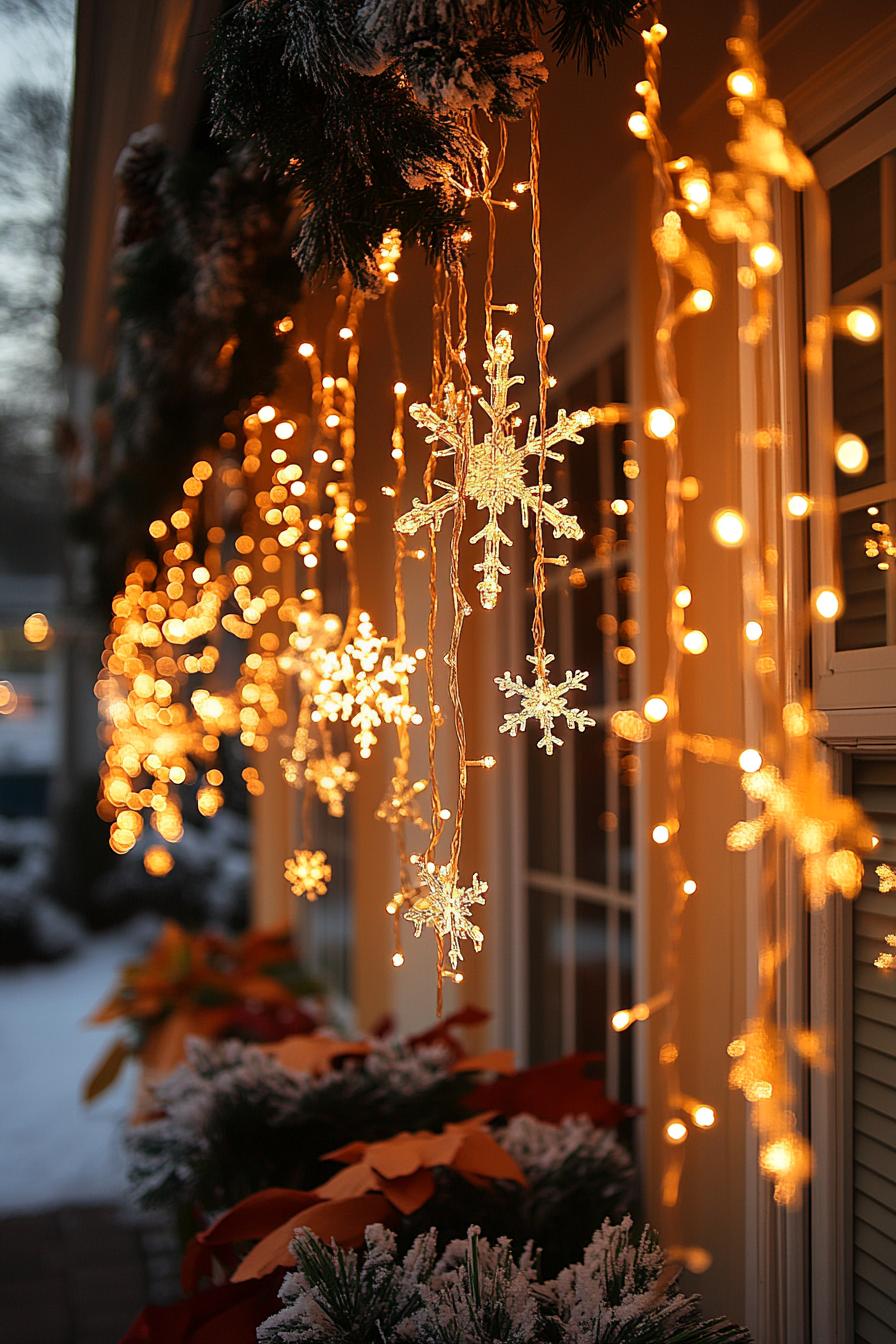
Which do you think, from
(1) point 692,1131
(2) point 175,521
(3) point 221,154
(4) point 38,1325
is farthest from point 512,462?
(4) point 38,1325

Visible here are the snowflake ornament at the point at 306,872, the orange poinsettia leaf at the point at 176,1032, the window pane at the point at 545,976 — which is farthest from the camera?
the orange poinsettia leaf at the point at 176,1032

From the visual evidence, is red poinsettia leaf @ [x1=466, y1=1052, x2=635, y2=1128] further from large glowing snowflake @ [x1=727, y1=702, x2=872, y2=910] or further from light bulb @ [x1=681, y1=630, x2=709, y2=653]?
light bulb @ [x1=681, y1=630, x2=709, y2=653]

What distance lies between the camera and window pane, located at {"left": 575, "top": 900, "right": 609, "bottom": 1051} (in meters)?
2.06

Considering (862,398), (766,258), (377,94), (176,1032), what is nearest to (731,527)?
(862,398)

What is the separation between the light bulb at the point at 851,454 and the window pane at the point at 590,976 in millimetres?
1039

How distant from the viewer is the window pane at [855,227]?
1.24 m

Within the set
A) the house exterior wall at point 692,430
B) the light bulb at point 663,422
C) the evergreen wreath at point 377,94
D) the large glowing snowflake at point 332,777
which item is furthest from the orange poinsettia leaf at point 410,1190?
the evergreen wreath at point 377,94

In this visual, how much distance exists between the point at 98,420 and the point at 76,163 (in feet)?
2.87

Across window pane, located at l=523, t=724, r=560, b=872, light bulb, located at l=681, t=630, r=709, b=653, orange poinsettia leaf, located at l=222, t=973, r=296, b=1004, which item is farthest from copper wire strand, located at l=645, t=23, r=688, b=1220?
orange poinsettia leaf, located at l=222, t=973, r=296, b=1004

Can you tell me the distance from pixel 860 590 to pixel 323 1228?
1002 mm

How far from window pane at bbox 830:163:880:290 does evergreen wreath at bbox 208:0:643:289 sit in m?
0.33

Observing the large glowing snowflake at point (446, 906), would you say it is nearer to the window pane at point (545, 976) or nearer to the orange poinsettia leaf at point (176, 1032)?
the window pane at point (545, 976)

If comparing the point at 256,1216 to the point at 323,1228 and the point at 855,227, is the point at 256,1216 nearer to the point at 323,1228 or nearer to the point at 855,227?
the point at 323,1228

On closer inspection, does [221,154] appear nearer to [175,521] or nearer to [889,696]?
[175,521]
